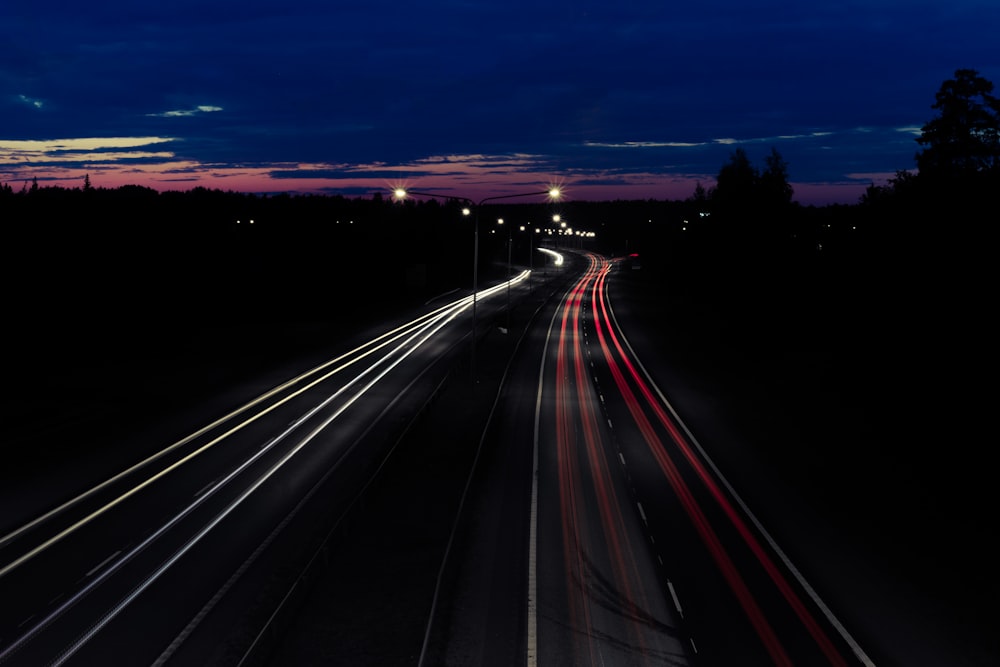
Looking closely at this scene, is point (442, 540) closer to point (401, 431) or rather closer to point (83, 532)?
point (83, 532)

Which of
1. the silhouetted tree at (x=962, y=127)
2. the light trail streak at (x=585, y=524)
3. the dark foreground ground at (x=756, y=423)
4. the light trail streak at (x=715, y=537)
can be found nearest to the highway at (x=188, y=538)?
the dark foreground ground at (x=756, y=423)

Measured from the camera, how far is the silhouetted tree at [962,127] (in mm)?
73000

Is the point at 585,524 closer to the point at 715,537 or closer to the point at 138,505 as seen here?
the point at 715,537

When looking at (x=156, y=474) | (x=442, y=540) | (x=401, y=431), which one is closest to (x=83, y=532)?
(x=156, y=474)

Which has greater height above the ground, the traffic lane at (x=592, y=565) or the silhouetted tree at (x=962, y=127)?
the silhouetted tree at (x=962, y=127)

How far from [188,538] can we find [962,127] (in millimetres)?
78151

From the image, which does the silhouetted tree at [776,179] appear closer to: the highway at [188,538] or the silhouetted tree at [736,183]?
the silhouetted tree at [736,183]

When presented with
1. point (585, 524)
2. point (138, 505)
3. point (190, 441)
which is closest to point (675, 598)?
point (585, 524)

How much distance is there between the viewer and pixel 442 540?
A: 20641mm

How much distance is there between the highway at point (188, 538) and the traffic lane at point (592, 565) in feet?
19.3

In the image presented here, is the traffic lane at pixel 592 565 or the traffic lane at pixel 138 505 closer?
the traffic lane at pixel 592 565

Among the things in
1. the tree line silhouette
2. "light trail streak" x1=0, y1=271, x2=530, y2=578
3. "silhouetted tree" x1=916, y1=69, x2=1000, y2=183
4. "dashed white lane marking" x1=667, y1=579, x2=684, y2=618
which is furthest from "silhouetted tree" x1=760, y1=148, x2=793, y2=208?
"dashed white lane marking" x1=667, y1=579, x2=684, y2=618

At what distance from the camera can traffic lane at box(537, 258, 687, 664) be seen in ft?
51.6

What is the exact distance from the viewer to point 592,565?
63.7 ft
